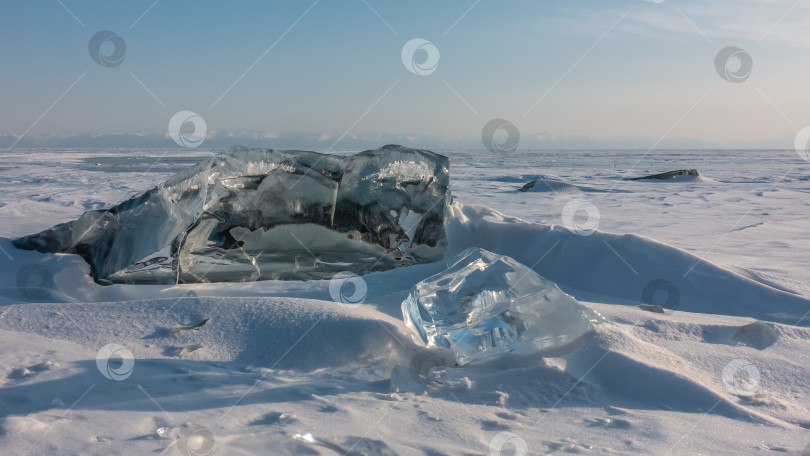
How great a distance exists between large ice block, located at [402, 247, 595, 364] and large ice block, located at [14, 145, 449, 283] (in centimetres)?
115

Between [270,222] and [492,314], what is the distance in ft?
5.57

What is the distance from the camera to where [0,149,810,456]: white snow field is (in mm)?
1252

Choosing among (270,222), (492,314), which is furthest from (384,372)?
(270,222)

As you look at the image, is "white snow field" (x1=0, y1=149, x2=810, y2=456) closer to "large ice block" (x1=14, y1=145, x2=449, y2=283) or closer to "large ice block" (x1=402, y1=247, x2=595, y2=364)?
"large ice block" (x1=402, y1=247, x2=595, y2=364)

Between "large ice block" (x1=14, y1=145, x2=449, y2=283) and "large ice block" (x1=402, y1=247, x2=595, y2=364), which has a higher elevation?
"large ice block" (x1=14, y1=145, x2=449, y2=283)

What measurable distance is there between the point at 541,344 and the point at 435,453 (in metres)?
0.79

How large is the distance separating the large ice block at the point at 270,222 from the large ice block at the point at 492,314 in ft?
3.77

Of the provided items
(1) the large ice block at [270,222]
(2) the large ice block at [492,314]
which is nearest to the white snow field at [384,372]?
(2) the large ice block at [492,314]

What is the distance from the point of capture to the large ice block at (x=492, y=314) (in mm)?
1881

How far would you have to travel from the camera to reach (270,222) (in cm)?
319

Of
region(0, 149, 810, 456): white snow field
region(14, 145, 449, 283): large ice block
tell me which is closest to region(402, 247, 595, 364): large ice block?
region(0, 149, 810, 456): white snow field

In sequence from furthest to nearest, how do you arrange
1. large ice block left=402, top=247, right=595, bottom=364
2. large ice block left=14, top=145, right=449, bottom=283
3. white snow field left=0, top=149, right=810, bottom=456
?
large ice block left=14, top=145, right=449, bottom=283 → large ice block left=402, top=247, right=595, bottom=364 → white snow field left=0, top=149, right=810, bottom=456

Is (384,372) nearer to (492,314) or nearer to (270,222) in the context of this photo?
(492,314)

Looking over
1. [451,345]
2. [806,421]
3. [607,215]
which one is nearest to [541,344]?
[451,345]
